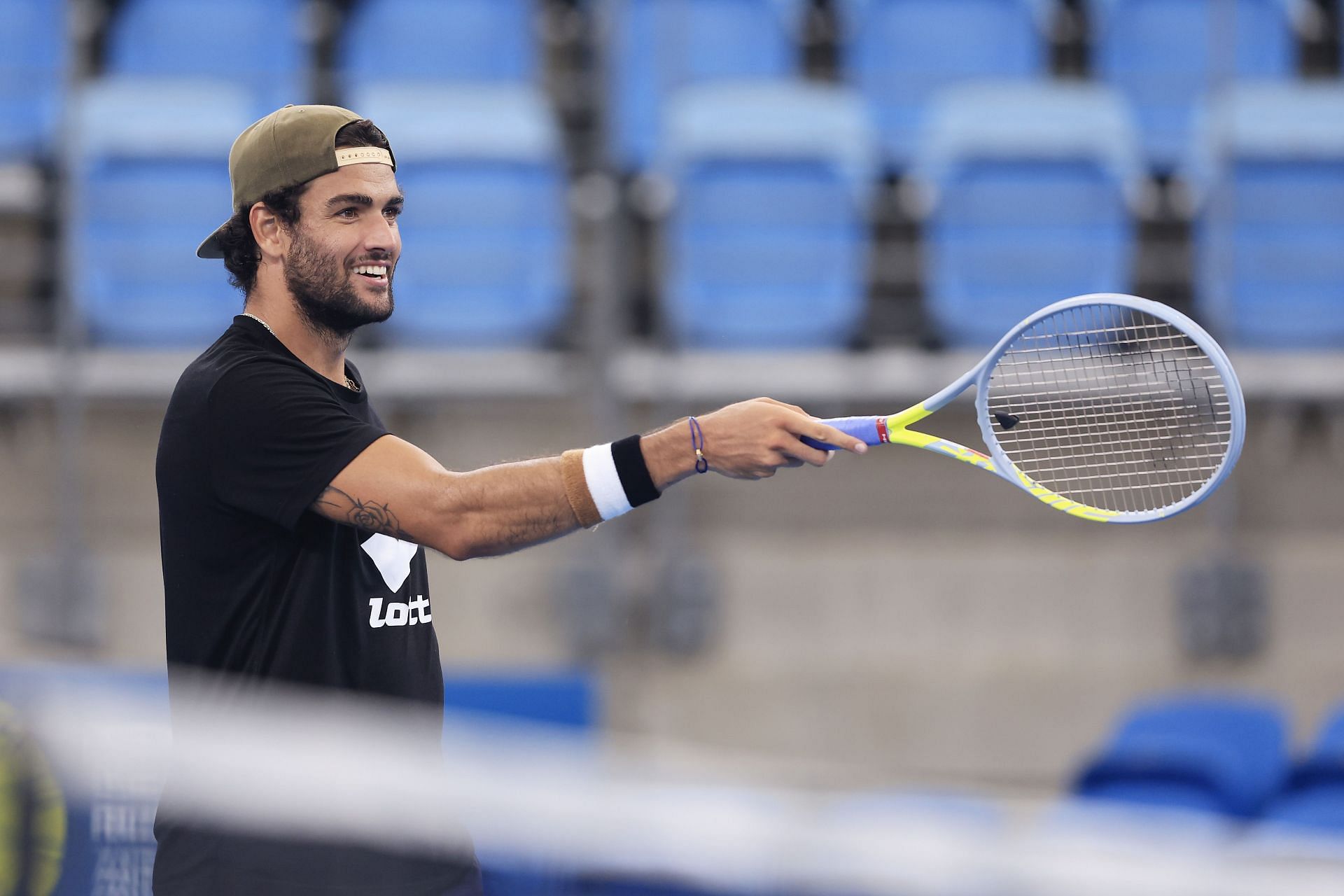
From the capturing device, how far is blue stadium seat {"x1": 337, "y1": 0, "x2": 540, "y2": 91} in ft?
22.3

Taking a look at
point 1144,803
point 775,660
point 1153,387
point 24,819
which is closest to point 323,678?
point 24,819

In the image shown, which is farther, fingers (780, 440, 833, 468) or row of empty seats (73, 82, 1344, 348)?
row of empty seats (73, 82, 1344, 348)

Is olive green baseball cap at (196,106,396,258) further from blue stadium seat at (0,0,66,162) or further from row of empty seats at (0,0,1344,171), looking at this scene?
blue stadium seat at (0,0,66,162)

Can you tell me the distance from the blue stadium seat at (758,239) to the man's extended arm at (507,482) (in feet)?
12.4

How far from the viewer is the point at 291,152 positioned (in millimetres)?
2564

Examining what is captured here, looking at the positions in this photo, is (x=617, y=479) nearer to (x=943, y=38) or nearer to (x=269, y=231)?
Result: (x=269, y=231)

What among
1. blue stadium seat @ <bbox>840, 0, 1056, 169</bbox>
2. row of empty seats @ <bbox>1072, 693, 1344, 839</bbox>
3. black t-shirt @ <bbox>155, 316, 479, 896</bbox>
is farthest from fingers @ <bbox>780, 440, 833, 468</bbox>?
blue stadium seat @ <bbox>840, 0, 1056, 169</bbox>

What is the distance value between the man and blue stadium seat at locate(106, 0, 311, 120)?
434 cm

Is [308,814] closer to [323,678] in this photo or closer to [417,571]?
[323,678]

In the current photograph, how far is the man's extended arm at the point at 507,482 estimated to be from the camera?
7.80 ft

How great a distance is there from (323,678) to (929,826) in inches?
36.4

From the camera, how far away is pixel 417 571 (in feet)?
8.48

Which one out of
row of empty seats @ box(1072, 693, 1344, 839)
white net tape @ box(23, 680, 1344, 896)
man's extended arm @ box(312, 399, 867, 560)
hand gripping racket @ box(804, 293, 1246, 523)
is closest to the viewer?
white net tape @ box(23, 680, 1344, 896)

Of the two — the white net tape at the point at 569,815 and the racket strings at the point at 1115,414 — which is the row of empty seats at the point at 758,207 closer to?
the racket strings at the point at 1115,414
